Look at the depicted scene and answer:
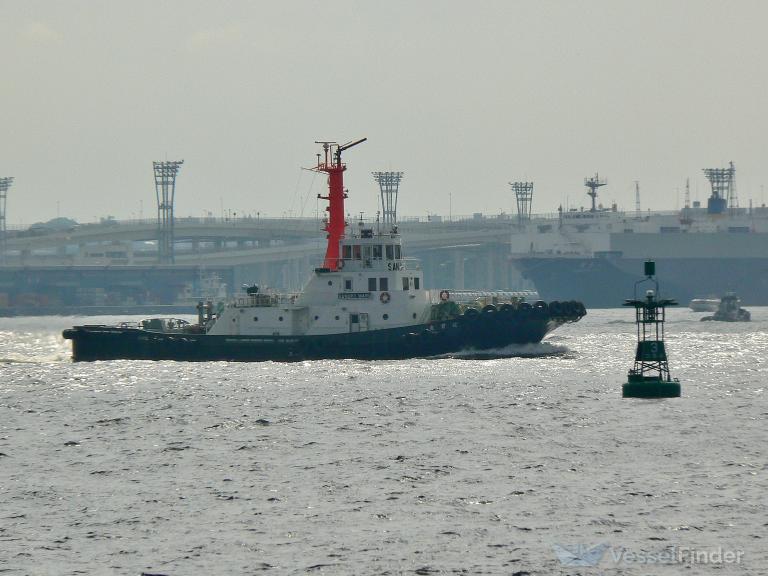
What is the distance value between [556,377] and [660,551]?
1447 inches

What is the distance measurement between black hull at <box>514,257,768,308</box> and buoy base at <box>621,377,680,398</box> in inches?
5124

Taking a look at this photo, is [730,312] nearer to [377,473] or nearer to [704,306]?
[704,306]

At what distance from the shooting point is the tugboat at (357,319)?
7406 centimetres

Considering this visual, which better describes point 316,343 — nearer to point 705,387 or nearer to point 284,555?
point 705,387

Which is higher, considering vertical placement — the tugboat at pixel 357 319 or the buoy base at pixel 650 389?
the tugboat at pixel 357 319

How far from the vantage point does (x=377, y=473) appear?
39.6 meters

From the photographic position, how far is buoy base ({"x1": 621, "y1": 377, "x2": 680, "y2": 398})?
54.4 meters

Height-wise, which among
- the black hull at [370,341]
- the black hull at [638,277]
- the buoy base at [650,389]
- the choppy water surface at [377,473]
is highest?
the black hull at [638,277]

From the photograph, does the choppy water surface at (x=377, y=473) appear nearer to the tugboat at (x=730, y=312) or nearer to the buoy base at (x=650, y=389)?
the buoy base at (x=650, y=389)

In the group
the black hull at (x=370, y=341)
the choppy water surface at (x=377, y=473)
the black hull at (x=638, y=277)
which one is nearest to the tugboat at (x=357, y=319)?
the black hull at (x=370, y=341)

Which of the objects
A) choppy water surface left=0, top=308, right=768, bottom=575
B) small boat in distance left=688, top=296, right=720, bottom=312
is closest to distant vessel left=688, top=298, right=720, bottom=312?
small boat in distance left=688, top=296, right=720, bottom=312

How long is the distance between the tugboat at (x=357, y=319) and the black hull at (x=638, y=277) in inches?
4327

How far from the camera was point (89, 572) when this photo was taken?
2909 centimetres

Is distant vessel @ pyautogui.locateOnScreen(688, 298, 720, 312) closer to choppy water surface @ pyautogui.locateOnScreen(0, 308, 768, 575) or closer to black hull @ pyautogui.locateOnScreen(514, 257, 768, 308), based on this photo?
black hull @ pyautogui.locateOnScreen(514, 257, 768, 308)
